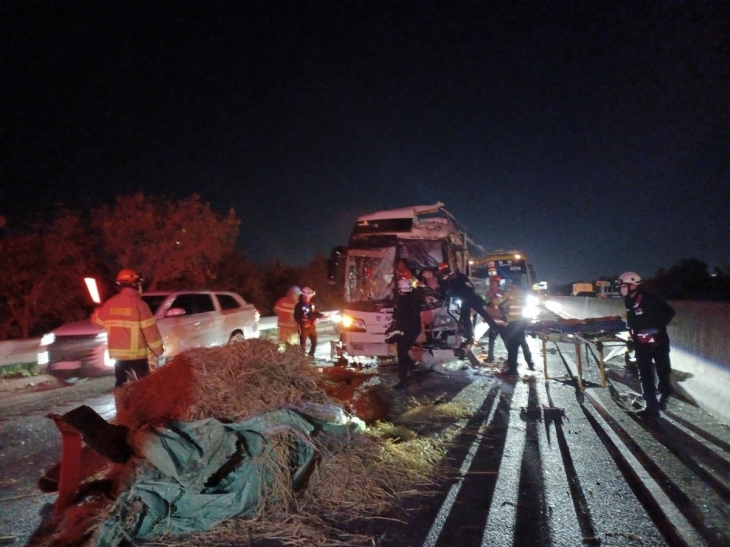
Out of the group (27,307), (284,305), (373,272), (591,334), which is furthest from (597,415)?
(27,307)

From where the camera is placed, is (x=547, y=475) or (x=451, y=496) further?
(x=547, y=475)

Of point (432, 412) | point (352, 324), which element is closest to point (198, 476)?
point (432, 412)

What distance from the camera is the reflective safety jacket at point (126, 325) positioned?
6125 millimetres

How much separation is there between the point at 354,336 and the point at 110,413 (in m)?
4.79

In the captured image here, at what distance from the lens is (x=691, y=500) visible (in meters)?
4.55

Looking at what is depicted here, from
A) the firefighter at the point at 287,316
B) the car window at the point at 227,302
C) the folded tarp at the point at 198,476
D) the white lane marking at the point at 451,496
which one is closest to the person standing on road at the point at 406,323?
the white lane marking at the point at 451,496

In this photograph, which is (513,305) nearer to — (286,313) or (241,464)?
(286,313)

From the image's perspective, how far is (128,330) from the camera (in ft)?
20.1

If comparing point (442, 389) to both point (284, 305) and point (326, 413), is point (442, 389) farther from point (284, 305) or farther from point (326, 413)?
point (284, 305)

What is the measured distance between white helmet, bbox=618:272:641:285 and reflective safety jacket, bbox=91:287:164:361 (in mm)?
6389

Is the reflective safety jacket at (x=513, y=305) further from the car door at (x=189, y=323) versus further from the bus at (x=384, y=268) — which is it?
the car door at (x=189, y=323)

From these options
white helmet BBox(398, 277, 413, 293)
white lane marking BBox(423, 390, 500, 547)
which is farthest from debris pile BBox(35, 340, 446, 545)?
white helmet BBox(398, 277, 413, 293)

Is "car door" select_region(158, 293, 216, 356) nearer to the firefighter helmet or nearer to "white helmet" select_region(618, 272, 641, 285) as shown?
the firefighter helmet

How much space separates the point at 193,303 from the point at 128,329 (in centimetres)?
589
